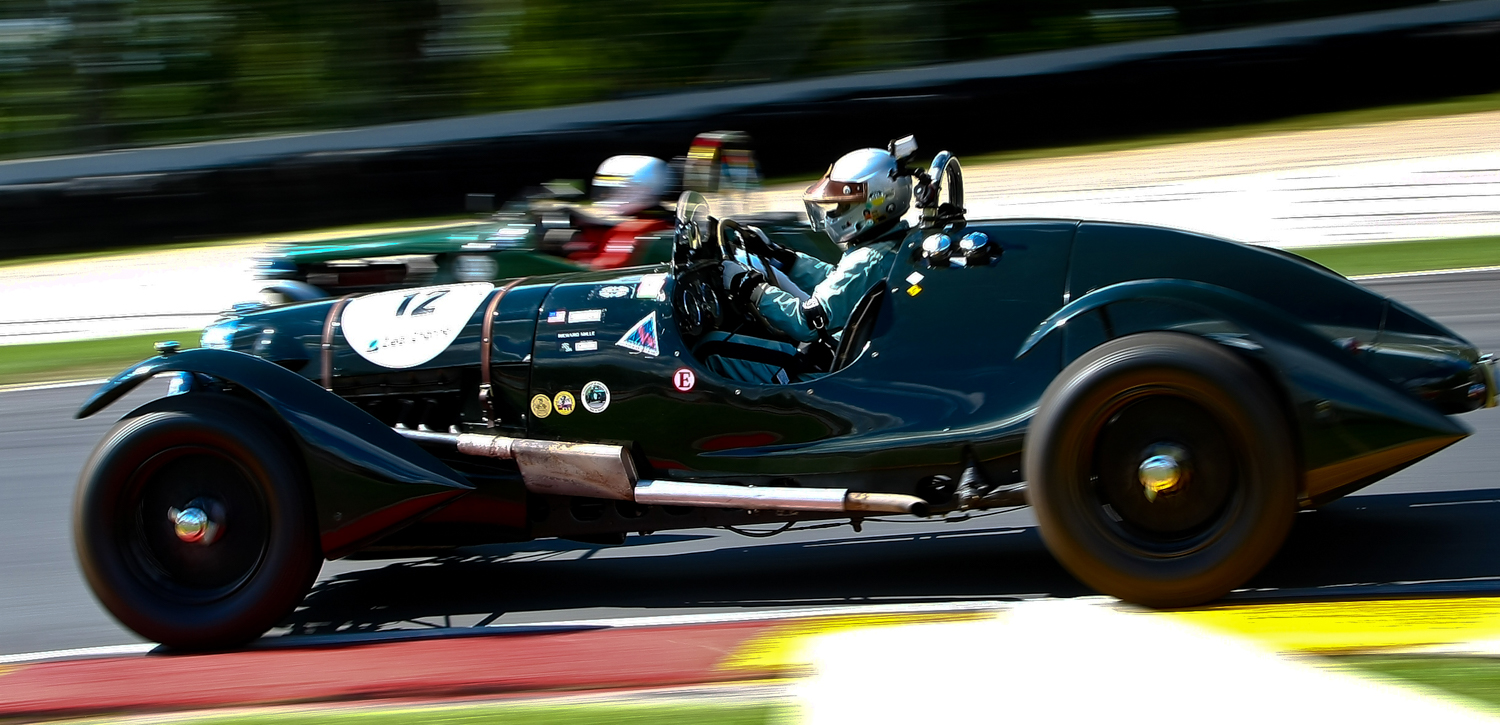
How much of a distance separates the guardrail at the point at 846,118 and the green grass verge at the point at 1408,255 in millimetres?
3370

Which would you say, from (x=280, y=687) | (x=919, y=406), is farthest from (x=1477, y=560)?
(x=280, y=687)

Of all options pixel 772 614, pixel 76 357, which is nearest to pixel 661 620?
pixel 772 614

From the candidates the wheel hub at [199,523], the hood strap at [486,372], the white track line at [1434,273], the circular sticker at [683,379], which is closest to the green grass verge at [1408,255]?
the white track line at [1434,273]

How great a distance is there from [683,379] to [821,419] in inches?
17.5

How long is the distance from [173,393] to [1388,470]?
3.68 metres

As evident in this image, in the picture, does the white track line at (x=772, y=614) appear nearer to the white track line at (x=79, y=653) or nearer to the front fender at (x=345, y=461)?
the front fender at (x=345, y=461)

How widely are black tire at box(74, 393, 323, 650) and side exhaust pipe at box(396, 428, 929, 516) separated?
0.48 meters

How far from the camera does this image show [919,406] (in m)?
4.21

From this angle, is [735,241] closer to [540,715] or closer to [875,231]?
[875,231]

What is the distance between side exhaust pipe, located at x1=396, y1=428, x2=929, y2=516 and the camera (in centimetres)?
416

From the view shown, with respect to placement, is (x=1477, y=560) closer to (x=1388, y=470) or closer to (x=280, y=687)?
(x=1388, y=470)

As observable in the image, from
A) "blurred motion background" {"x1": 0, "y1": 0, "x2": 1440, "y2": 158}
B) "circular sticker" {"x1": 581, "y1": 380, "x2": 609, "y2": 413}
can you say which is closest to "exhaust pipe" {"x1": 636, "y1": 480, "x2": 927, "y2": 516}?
"circular sticker" {"x1": 581, "y1": 380, "x2": 609, "y2": 413}

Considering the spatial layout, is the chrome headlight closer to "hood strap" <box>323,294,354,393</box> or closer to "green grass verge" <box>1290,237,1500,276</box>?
"hood strap" <box>323,294,354,393</box>

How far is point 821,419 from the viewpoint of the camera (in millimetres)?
4273
